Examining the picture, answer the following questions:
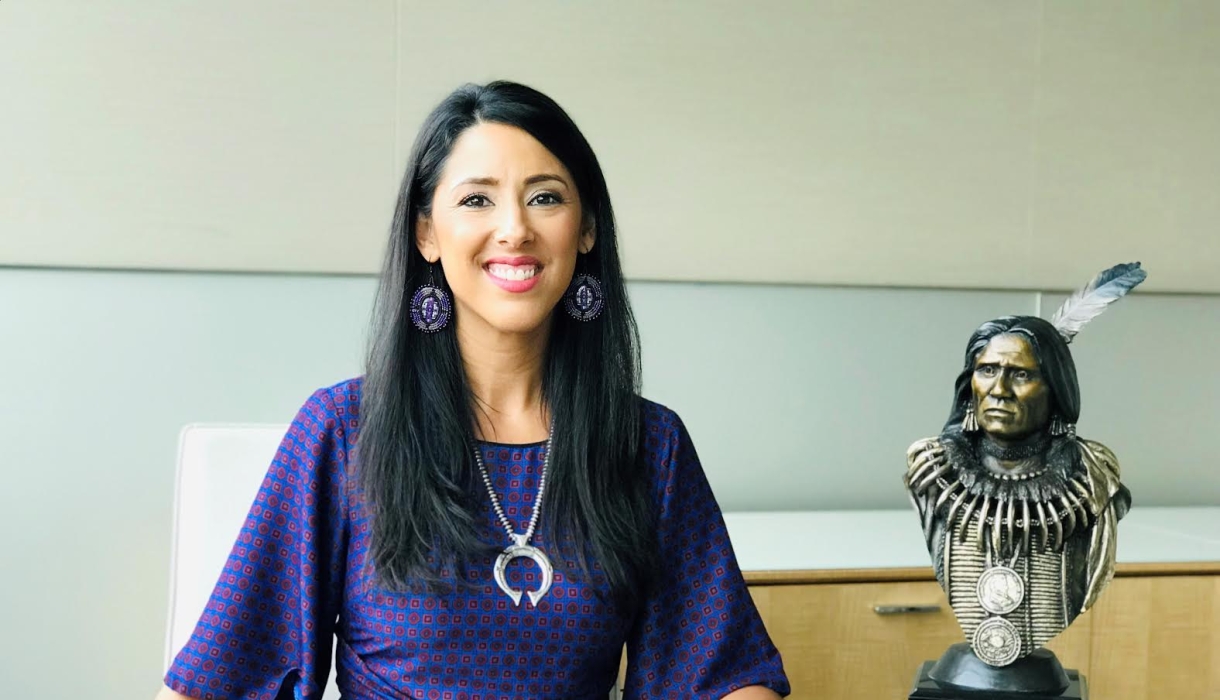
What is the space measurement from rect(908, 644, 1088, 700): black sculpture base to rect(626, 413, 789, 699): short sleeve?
0.97 feet

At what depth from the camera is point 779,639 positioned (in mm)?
2410

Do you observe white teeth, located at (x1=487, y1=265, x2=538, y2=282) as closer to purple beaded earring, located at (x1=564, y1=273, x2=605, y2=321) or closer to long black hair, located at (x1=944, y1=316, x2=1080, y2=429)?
purple beaded earring, located at (x1=564, y1=273, x2=605, y2=321)

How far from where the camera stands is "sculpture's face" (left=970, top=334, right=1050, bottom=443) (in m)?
1.82

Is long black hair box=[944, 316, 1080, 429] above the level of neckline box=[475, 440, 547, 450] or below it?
above

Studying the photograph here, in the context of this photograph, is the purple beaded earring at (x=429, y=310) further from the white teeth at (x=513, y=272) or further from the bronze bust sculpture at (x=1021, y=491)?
the bronze bust sculpture at (x=1021, y=491)

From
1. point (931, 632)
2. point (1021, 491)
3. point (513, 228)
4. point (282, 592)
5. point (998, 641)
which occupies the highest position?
point (513, 228)

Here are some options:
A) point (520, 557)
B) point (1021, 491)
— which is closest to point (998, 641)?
point (1021, 491)

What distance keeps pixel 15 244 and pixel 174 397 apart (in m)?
0.43

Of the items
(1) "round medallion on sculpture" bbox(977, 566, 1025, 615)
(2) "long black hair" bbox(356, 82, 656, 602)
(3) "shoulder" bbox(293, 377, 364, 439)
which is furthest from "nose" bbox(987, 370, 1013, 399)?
(3) "shoulder" bbox(293, 377, 364, 439)

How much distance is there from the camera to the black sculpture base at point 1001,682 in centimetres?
186

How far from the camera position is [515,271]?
5.34 ft

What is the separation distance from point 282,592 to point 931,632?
1.33 m

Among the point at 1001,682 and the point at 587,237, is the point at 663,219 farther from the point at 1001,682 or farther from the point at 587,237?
the point at 1001,682

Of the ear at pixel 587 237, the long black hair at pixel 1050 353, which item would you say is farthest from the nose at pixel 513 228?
the long black hair at pixel 1050 353
